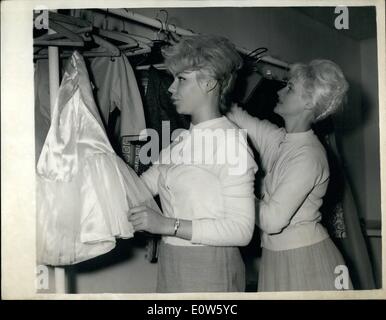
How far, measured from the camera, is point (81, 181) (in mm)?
1334

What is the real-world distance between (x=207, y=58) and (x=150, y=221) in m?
0.53

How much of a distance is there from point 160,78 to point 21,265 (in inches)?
29.1

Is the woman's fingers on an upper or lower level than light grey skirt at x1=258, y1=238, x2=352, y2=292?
upper

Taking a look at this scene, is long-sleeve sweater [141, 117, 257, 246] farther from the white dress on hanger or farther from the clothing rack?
the clothing rack

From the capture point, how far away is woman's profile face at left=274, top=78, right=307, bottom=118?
56.3 inches

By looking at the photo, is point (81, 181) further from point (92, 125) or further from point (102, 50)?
point (102, 50)

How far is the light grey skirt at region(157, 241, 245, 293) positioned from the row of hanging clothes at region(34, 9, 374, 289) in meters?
0.07

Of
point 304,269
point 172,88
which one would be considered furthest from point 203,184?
point 304,269

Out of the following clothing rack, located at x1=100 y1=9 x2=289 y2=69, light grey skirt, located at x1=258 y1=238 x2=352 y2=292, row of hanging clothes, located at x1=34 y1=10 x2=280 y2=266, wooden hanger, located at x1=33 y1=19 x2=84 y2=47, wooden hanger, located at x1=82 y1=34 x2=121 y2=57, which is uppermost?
clothing rack, located at x1=100 y1=9 x2=289 y2=69

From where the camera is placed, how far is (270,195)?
4.60 ft

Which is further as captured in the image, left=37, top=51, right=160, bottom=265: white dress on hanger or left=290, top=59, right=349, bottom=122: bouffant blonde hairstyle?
left=290, top=59, right=349, bottom=122: bouffant blonde hairstyle

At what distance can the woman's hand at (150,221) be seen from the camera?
1344mm

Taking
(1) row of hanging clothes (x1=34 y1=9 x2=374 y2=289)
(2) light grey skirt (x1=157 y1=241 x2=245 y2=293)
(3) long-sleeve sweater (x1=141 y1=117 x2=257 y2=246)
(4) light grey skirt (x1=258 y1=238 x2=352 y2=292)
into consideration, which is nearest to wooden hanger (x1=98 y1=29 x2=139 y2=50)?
(1) row of hanging clothes (x1=34 y1=9 x2=374 y2=289)

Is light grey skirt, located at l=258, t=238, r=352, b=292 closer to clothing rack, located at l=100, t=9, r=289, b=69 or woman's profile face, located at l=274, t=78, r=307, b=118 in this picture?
woman's profile face, located at l=274, t=78, r=307, b=118
